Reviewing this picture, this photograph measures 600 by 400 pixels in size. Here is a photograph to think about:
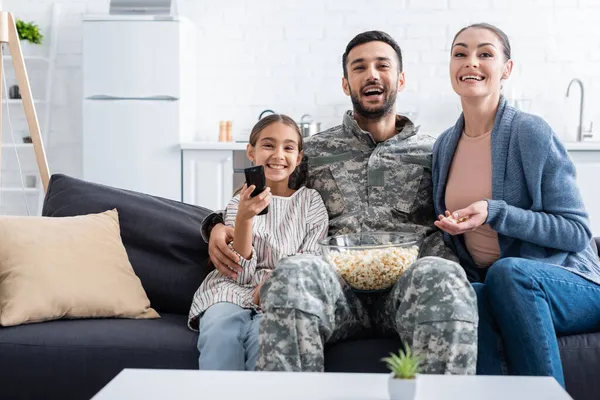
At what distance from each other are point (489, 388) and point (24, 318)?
55.5 inches

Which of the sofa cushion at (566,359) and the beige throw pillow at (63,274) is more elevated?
the beige throw pillow at (63,274)

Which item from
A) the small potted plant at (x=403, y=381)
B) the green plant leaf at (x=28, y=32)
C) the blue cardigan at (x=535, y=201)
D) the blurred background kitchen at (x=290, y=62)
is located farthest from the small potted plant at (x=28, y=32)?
the small potted plant at (x=403, y=381)

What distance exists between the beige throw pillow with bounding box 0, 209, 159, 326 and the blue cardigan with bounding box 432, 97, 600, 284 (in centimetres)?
103

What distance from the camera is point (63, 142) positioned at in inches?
230

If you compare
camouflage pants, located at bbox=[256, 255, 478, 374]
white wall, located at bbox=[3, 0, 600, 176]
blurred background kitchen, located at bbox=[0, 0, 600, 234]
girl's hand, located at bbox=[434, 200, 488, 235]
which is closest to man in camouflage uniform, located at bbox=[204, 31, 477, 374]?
camouflage pants, located at bbox=[256, 255, 478, 374]

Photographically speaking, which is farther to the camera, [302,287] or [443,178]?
[443,178]

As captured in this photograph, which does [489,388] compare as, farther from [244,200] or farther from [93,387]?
[93,387]

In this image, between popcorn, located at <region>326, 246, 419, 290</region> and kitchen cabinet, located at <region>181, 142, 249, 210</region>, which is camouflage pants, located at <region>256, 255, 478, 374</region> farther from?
kitchen cabinet, located at <region>181, 142, 249, 210</region>

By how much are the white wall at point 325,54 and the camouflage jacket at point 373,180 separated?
3.01 metres

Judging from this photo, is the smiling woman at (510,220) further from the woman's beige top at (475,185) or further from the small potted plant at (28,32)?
the small potted plant at (28,32)

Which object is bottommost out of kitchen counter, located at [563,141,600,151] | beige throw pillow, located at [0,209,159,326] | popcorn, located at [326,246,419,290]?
beige throw pillow, located at [0,209,159,326]

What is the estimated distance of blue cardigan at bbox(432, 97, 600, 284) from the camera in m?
2.08

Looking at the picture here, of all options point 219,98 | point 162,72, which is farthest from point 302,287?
point 219,98

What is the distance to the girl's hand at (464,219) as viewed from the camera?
6.59 ft
